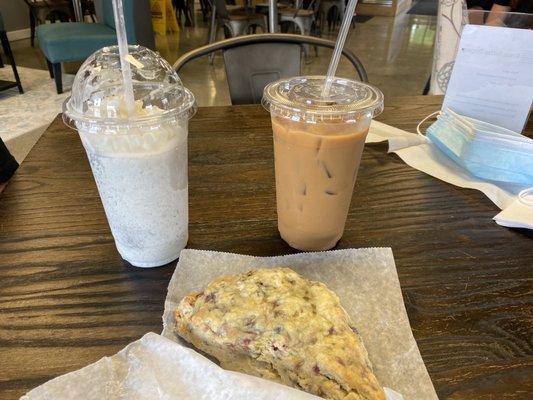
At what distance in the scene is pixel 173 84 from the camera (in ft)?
2.03

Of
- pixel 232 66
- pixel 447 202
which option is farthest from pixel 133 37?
pixel 447 202

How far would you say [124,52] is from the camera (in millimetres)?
538

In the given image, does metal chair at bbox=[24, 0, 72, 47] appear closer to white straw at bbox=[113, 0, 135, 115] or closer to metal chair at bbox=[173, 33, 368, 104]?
metal chair at bbox=[173, 33, 368, 104]

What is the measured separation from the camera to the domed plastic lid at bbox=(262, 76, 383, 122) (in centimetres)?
58

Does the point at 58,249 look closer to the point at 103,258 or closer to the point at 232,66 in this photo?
the point at 103,258

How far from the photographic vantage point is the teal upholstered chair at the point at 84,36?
3430 millimetres

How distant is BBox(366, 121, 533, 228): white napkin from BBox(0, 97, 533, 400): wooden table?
27mm

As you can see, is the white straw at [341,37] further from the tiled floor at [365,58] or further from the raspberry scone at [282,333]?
the tiled floor at [365,58]

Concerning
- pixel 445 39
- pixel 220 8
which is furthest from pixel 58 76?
pixel 445 39

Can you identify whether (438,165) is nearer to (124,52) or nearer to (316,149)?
(316,149)

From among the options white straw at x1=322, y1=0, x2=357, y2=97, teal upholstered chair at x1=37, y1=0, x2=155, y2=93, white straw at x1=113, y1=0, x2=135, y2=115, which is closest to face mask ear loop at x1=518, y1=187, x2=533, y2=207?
white straw at x1=322, y1=0, x2=357, y2=97

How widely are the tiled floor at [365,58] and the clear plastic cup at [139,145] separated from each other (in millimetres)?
2906

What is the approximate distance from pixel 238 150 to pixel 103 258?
1.48 feet

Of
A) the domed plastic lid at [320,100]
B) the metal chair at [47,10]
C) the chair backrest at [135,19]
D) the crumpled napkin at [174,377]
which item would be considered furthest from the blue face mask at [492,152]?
the metal chair at [47,10]
